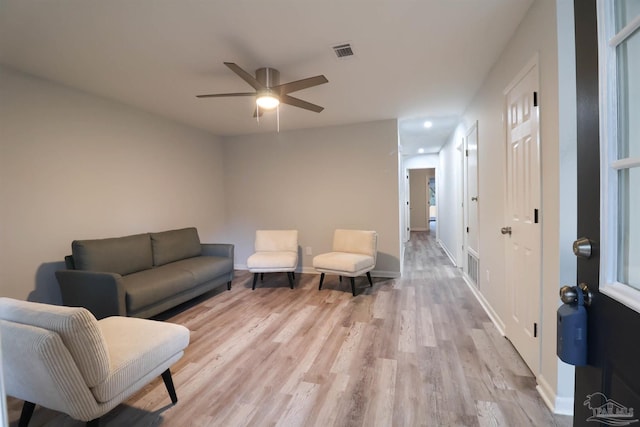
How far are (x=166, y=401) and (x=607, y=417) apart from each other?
2.07 m

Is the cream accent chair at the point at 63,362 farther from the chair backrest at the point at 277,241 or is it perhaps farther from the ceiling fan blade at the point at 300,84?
the chair backrest at the point at 277,241

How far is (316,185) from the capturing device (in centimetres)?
471

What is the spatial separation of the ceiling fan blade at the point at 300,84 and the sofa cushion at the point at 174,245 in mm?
2399

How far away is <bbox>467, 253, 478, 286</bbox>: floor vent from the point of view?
348 centimetres

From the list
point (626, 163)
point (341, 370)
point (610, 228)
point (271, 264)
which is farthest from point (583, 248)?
point (271, 264)

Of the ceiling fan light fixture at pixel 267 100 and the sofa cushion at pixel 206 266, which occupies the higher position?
the ceiling fan light fixture at pixel 267 100

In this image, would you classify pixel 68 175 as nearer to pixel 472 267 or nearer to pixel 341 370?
pixel 341 370

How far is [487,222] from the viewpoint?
9.22 ft

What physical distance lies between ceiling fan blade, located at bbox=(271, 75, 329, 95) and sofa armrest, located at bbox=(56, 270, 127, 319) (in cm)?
215

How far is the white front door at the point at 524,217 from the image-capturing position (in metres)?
1.75

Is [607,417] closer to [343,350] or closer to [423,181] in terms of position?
[343,350]

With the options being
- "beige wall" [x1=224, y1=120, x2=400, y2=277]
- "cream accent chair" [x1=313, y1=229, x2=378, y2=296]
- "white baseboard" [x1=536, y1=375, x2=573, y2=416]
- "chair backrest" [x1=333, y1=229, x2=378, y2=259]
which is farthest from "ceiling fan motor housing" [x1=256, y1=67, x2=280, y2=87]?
"white baseboard" [x1=536, y1=375, x2=573, y2=416]

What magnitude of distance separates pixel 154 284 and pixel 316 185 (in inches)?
108

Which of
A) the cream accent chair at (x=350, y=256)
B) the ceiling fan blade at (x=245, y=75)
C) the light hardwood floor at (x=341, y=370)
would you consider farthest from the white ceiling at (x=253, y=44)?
the light hardwood floor at (x=341, y=370)
